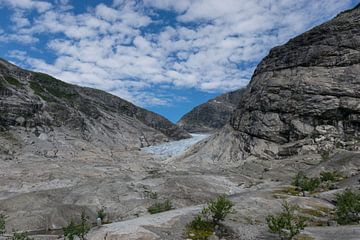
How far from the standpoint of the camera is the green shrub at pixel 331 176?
6085 cm

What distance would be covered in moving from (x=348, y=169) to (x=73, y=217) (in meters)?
46.1

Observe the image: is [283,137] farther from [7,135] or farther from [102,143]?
[7,135]

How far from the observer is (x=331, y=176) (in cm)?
6141

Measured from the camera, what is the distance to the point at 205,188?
198 feet

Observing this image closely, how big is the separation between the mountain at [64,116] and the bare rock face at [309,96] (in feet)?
177

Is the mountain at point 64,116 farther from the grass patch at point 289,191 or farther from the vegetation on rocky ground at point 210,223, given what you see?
the vegetation on rocky ground at point 210,223

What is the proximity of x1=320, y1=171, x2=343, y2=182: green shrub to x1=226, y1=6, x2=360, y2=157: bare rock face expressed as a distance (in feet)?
79.0

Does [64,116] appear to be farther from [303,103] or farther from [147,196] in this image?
[147,196]

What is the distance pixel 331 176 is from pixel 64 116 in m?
102

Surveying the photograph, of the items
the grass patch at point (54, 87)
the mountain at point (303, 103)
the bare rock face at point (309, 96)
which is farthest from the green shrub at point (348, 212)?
the grass patch at point (54, 87)

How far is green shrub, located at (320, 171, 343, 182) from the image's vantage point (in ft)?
200

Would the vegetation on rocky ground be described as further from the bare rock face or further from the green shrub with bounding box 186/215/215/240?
the bare rock face

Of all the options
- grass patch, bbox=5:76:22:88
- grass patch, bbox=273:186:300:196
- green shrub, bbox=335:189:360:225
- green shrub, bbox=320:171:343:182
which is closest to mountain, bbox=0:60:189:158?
grass patch, bbox=5:76:22:88

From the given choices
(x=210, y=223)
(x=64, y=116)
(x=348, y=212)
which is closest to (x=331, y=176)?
(x=348, y=212)
